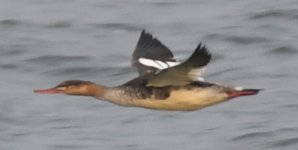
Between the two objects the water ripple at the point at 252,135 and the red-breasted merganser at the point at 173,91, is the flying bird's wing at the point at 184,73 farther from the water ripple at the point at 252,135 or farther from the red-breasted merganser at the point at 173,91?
the water ripple at the point at 252,135

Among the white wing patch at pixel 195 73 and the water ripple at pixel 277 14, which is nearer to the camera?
the white wing patch at pixel 195 73

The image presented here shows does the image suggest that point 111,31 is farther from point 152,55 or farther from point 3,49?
point 152,55

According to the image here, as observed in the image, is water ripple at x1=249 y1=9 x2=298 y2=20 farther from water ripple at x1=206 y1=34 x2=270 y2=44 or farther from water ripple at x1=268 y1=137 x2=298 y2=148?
water ripple at x1=268 y1=137 x2=298 y2=148

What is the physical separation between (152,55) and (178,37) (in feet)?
16.3

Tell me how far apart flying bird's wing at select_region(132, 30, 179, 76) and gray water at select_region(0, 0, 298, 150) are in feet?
5.36

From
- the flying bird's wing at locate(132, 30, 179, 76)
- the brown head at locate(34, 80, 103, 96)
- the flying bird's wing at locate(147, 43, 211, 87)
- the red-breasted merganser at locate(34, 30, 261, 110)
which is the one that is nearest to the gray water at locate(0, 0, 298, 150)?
the flying bird's wing at locate(132, 30, 179, 76)

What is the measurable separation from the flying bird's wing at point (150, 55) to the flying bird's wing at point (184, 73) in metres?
0.83

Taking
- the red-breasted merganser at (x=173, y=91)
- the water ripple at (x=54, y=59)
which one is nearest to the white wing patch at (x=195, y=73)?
the red-breasted merganser at (x=173, y=91)

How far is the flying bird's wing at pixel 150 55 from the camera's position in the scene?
32.1 feet

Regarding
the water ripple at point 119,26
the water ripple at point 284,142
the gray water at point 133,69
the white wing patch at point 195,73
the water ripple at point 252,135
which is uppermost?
the white wing patch at point 195,73

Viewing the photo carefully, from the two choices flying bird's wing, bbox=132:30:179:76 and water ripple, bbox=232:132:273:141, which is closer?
flying bird's wing, bbox=132:30:179:76

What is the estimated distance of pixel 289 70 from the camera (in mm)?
13352

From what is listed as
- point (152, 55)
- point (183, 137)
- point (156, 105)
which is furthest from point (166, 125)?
point (156, 105)

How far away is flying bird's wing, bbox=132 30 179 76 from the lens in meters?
9.79
